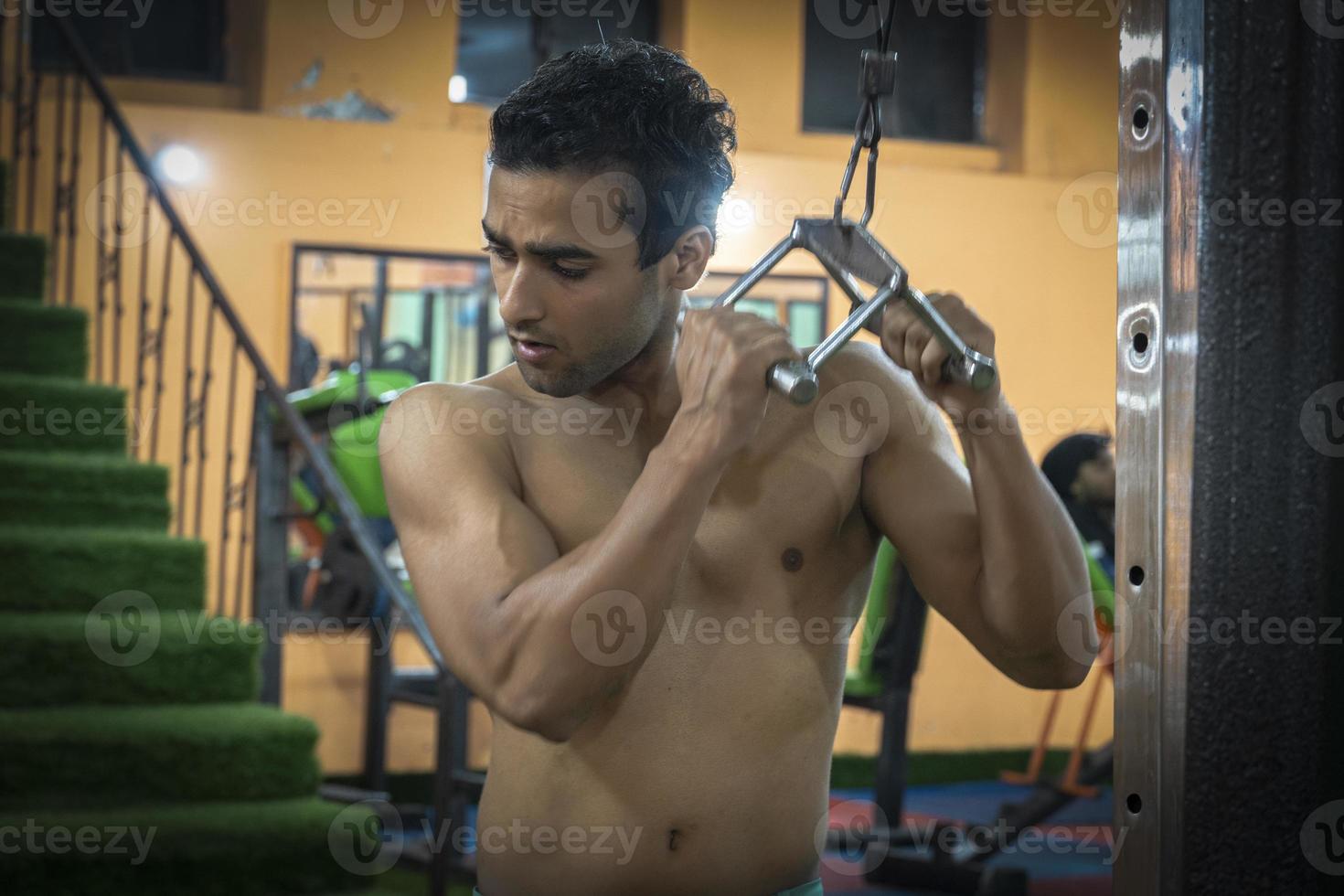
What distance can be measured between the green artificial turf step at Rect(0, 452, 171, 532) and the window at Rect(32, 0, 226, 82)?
2.18 m

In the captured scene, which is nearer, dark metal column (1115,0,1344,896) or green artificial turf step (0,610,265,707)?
dark metal column (1115,0,1344,896)

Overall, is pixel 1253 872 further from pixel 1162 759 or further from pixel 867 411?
pixel 867 411

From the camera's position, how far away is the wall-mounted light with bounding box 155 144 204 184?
5656mm

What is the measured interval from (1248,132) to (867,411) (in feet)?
2.60

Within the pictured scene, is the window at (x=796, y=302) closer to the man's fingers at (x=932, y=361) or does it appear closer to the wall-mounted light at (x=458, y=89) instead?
the wall-mounted light at (x=458, y=89)

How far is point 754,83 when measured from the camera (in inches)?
256

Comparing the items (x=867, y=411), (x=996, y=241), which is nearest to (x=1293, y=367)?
(x=867, y=411)

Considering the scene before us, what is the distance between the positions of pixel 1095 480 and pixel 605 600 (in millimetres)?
4040

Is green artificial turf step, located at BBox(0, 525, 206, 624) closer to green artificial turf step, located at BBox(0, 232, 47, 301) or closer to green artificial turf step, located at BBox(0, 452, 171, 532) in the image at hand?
green artificial turf step, located at BBox(0, 452, 171, 532)

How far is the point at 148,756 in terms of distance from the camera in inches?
150

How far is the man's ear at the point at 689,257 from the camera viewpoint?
5.52ft

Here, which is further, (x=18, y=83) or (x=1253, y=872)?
(x=18, y=83)

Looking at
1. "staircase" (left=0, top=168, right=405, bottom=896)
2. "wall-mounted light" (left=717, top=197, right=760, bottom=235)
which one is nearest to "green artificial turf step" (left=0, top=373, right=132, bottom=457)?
"staircase" (left=0, top=168, right=405, bottom=896)

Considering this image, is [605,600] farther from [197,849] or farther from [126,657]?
[126,657]
